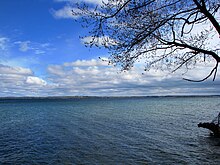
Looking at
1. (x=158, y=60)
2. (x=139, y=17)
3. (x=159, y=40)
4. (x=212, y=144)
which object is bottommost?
(x=212, y=144)

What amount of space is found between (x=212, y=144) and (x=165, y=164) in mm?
9924

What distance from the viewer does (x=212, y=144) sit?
24250mm

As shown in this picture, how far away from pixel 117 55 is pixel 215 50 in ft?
10.7

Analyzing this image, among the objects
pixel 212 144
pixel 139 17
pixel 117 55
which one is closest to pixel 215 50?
pixel 139 17

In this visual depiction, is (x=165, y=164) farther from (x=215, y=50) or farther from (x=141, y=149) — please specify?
(x=215, y=50)

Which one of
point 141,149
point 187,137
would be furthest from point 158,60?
point 187,137

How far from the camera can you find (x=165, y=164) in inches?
678

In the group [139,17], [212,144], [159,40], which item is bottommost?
[212,144]

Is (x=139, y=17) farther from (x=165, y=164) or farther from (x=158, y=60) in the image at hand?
(x=165, y=164)

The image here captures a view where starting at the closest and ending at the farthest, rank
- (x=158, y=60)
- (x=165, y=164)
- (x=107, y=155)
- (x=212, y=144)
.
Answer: (x=158, y=60) < (x=165, y=164) < (x=107, y=155) < (x=212, y=144)

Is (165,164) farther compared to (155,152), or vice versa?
(155,152)

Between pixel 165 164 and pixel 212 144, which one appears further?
pixel 212 144

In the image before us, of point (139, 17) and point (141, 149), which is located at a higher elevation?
point (139, 17)

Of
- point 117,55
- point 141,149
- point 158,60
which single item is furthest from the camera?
point 141,149
